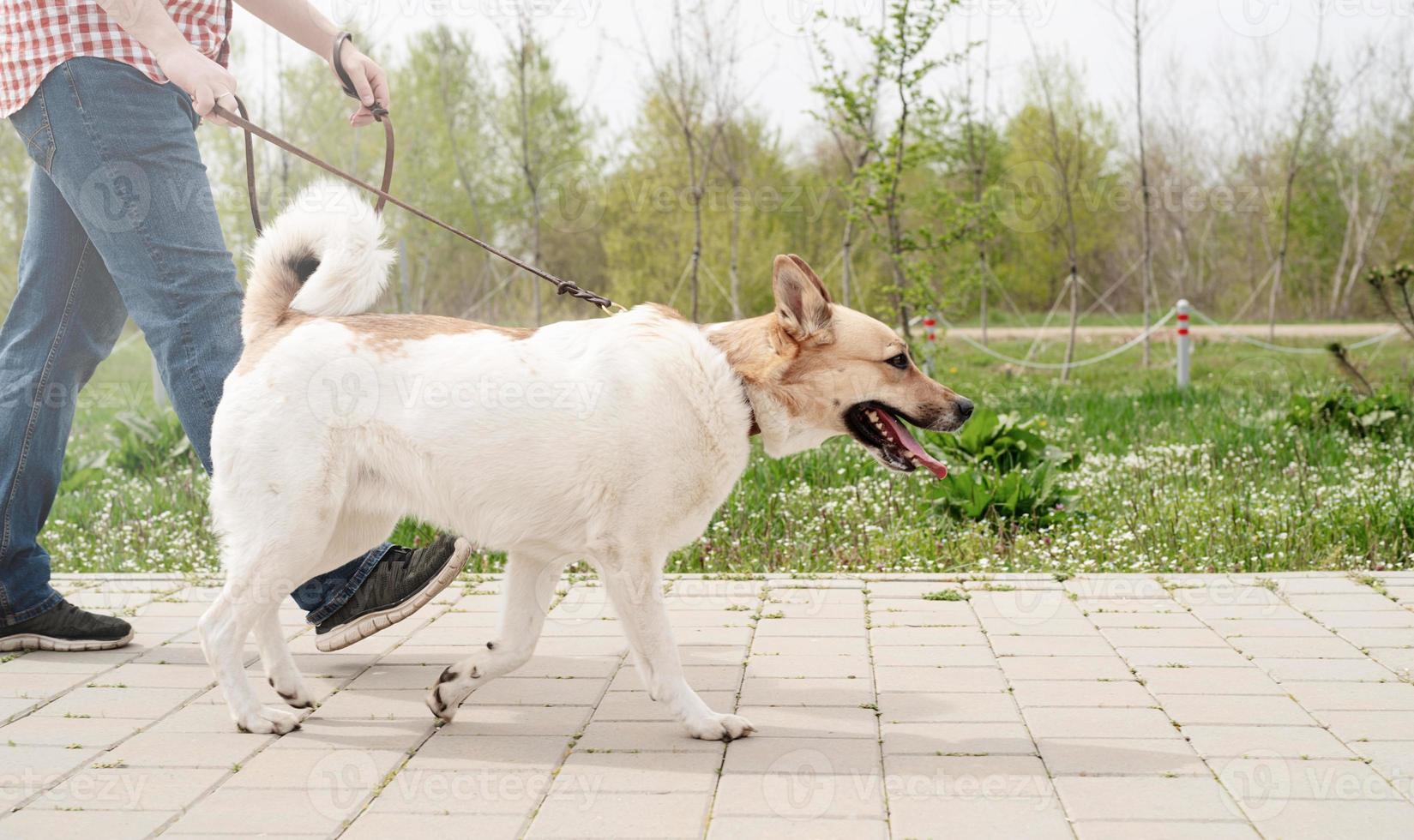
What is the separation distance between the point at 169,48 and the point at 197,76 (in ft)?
0.40

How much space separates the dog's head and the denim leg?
7.13ft

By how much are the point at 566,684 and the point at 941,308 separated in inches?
316

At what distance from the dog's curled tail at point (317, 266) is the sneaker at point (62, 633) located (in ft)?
4.50

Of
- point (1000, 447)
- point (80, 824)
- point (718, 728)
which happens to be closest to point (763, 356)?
point (718, 728)

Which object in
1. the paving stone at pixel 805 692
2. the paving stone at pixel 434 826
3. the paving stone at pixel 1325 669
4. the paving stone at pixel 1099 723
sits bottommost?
the paving stone at pixel 1325 669

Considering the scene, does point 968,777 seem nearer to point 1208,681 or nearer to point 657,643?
point 657,643

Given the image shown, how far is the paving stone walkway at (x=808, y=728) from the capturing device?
8.29 feet

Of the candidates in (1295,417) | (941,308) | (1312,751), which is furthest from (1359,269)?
(1312,751)

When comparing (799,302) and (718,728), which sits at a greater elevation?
(799,302)

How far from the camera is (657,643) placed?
9.90ft

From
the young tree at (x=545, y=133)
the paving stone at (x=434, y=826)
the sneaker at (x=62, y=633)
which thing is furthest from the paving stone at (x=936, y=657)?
the young tree at (x=545, y=133)

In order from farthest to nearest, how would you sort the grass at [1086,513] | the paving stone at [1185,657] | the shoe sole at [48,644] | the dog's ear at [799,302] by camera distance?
the grass at [1086,513] → the shoe sole at [48,644] → the paving stone at [1185,657] → the dog's ear at [799,302]

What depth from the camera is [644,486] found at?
9.75 ft

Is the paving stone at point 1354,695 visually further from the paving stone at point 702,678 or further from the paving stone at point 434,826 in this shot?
the paving stone at point 434,826
